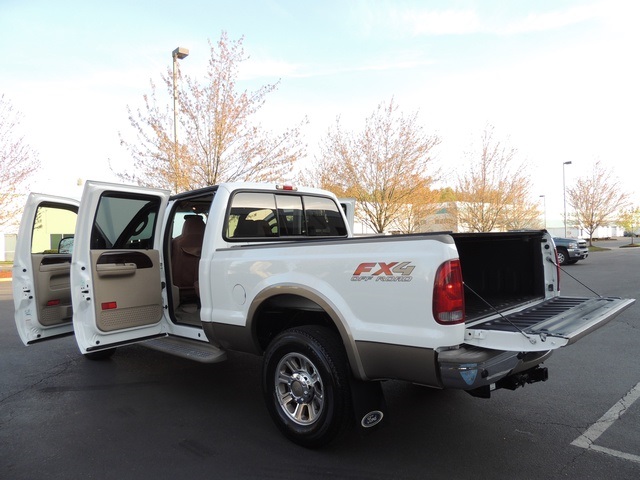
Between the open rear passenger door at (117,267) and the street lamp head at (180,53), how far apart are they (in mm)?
10515

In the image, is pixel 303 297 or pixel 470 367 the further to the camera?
pixel 303 297

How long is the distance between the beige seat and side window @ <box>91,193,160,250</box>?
27.0 inches

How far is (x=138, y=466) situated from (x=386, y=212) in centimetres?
1747

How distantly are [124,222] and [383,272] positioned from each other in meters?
3.19

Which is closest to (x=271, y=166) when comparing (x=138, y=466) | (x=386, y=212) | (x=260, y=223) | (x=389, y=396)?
(x=386, y=212)

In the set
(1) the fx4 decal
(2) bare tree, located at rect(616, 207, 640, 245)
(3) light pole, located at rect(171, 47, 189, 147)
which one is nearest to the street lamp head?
(3) light pole, located at rect(171, 47, 189, 147)

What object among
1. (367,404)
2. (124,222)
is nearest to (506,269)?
(367,404)

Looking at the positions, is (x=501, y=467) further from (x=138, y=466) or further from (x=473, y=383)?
(x=138, y=466)

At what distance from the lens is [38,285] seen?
5.08m

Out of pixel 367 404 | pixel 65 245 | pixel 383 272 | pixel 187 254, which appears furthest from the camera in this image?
pixel 65 245

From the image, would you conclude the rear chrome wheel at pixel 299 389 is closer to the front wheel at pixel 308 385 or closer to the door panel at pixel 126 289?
the front wheel at pixel 308 385

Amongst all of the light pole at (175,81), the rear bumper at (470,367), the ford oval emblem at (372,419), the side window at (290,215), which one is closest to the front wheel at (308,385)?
the ford oval emblem at (372,419)

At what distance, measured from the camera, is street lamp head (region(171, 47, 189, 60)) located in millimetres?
13773

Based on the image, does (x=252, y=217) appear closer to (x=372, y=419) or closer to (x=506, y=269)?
Answer: (x=372, y=419)
